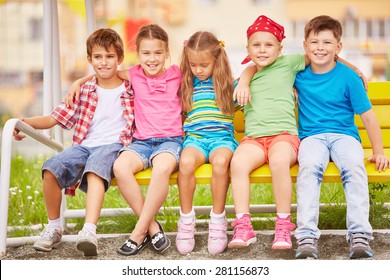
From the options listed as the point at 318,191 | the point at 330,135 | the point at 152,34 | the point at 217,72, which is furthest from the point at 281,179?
the point at 152,34

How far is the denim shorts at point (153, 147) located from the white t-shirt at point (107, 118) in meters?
0.13

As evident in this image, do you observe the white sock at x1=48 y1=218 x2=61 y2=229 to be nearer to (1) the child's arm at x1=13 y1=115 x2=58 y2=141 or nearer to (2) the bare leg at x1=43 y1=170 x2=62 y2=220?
(2) the bare leg at x1=43 y1=170 x2=62 y2=220

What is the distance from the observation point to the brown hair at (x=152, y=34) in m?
3.47

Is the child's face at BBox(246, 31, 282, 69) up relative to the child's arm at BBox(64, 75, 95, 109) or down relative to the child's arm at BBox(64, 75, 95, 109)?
up

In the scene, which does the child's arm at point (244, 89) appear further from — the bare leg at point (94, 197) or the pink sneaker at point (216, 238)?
the bare leg at point (94, 197)

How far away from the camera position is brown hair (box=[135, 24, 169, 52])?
3.47 m

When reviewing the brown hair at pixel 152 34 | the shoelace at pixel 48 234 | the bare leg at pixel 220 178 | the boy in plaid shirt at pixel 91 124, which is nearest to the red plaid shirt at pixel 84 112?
the boy in plaid shirt at pixel 91 124

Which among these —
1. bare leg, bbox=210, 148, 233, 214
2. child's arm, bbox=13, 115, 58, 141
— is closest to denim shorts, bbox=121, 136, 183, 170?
bare leg, bbox=210, 148, 233, 214

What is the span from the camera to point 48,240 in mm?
3479

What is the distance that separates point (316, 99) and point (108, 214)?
54.6 inches

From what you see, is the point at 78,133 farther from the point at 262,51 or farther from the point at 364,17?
the point at 364,17

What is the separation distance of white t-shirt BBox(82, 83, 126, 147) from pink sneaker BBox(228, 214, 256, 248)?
0.81 metres

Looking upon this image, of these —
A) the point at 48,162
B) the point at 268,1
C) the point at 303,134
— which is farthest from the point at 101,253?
the point at 268,1

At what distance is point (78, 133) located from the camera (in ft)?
11.6
